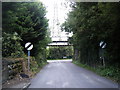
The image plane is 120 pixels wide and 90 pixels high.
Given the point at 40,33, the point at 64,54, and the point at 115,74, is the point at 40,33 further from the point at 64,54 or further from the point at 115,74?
the point at 64,54

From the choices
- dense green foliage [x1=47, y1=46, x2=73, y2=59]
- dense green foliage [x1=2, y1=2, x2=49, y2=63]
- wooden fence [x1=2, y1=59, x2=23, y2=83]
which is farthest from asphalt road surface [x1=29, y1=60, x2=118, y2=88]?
dense green foliage [x1=47, y1=46, x2=73, y2=59]

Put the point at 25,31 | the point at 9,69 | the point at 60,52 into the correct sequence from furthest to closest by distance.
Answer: the point at 60,52 → the point at 25,31 → the point at 9,69

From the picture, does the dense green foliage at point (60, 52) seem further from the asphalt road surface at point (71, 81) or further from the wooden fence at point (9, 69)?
the asphalt road surface at point (71, 81)

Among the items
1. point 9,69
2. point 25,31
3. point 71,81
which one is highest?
point 25,31

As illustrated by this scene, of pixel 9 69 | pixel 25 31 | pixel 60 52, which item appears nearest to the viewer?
pixel 9 69

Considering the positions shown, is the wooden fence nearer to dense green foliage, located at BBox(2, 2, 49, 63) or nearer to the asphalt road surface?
the asphalt road surface

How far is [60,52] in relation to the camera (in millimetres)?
56281

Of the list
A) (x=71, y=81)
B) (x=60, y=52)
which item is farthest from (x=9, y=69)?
(x=60, y=52)

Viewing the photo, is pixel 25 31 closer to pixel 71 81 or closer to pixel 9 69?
pixel 9 69

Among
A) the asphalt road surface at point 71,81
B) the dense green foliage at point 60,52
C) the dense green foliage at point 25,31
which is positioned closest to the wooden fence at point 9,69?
the asphalt road surface at point 71,81

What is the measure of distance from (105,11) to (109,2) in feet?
1.96

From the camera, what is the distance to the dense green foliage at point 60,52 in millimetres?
55438

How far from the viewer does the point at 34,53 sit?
17688mm

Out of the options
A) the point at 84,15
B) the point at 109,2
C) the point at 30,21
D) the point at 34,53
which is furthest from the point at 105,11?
the point at 34,53
